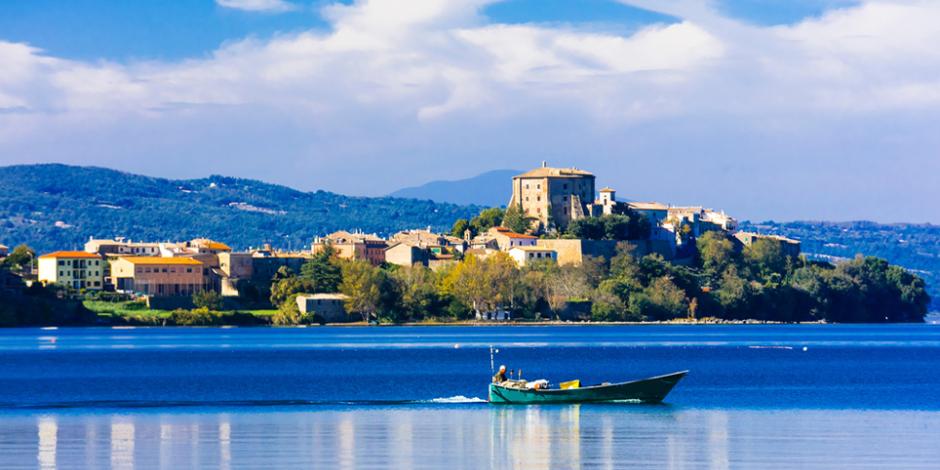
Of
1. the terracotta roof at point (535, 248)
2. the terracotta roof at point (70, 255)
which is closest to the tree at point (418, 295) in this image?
the terracotta roof at point (535, 248)

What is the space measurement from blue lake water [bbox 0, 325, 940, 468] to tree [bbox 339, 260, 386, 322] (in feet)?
85.2

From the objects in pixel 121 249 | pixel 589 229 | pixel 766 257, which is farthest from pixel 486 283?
pixel 121 249

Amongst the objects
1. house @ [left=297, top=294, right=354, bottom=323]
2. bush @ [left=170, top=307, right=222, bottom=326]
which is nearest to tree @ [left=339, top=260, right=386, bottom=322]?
house @ [left=297, top=294, right=354, bottom=323]

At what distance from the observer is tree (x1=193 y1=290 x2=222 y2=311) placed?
344 feet

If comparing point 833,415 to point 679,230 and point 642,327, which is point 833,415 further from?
point 679,230

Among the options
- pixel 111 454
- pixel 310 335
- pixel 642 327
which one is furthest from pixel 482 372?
pixel 642 327

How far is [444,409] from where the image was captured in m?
38.4

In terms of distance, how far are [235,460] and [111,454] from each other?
8.81 ft

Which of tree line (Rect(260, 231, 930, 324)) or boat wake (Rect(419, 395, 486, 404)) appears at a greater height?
tree line (Rect(260, 231, 930, 324))

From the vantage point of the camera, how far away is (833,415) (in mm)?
36375

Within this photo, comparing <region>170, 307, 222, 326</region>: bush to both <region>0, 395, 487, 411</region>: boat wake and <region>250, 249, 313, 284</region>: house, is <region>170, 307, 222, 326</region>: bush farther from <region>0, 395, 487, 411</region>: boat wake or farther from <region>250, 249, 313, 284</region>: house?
<region>0, 395, 487, 411</region>: boat wake

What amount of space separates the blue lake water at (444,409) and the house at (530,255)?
34794 millimetres

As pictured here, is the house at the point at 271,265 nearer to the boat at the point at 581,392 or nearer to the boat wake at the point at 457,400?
the boat wake at the point at 457,400

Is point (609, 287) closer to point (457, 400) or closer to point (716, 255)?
point (716, 255)
